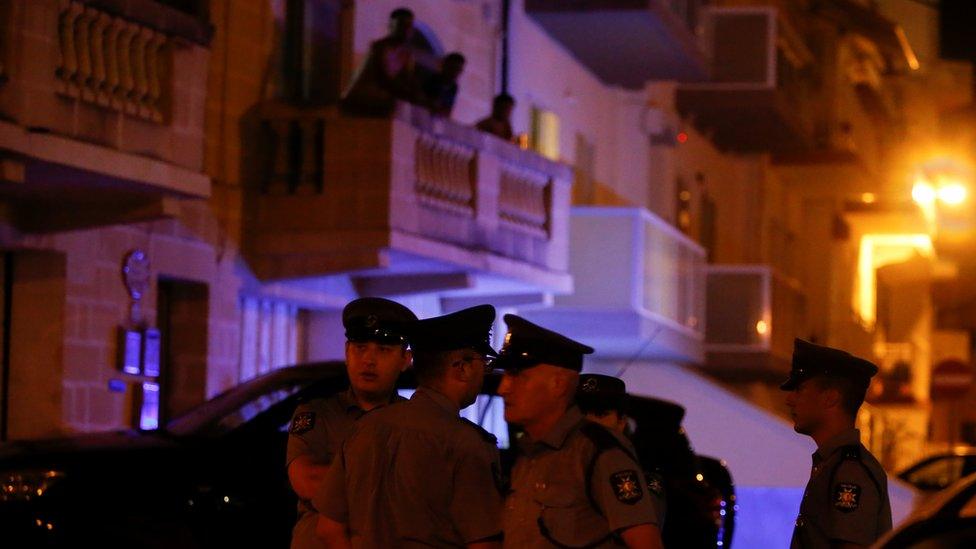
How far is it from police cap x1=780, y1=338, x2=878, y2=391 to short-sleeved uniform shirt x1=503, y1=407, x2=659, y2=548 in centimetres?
107

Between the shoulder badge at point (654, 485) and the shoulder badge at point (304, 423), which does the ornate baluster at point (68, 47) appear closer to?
the shoulder badge at point (304, 423)

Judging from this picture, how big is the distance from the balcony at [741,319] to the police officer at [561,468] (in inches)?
821

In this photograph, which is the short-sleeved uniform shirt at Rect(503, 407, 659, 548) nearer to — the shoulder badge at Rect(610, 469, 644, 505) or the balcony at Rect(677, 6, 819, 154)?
the shoulder badge at Rect(610, 469, 644, 505)

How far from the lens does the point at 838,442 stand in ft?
20.4

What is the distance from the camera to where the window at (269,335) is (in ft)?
52.5

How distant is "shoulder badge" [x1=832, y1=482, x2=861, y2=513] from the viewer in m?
6.03

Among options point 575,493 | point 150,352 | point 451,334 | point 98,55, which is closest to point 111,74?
point 98,55

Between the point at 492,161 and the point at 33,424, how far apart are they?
5538mm

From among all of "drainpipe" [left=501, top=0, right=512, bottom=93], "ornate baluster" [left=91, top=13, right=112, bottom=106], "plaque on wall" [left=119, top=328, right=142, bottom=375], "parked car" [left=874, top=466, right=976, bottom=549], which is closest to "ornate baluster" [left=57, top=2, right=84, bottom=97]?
"ornate baluster" [left=91, top=13, right=112, bottom=106]

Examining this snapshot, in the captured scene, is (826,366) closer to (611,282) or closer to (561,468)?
(561,468)

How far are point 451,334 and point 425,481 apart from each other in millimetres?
467

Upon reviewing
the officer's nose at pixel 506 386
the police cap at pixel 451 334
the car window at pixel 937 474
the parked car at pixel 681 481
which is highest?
the police cap at pixel 451 334

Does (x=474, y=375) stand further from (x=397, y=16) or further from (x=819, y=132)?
(x=819, y=132)

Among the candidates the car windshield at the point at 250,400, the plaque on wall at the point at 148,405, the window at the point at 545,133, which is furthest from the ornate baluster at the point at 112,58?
the window at the point at 545,133
